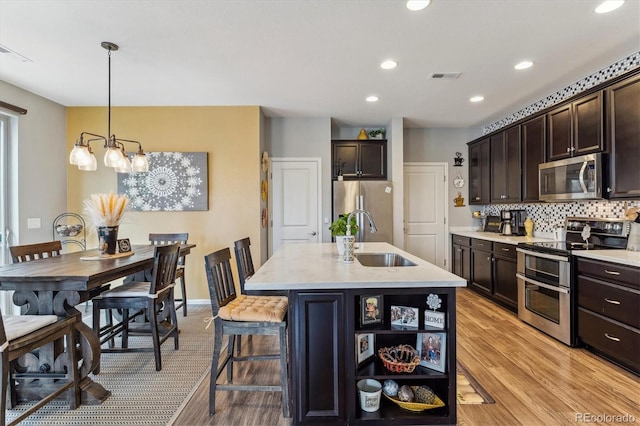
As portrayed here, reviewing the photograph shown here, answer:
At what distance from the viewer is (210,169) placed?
14.1 feet

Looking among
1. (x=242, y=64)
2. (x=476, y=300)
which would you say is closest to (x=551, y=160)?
(x=476, y=300)

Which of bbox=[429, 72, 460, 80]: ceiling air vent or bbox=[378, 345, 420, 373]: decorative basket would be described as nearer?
bbox=[378, 345, 420, 373]: decorative basket

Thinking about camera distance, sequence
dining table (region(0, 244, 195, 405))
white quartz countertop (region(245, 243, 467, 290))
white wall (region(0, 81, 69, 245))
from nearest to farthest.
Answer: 1. white quartz countertop (region(245, 243, 467, 290))
2. dining table (region(0, 244, 195, 405))
3. white wall (region(0, 81, 69, 245))

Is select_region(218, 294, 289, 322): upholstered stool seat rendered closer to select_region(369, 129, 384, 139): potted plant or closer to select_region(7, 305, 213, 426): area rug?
select_region(7, 305, 213, 426): area rug

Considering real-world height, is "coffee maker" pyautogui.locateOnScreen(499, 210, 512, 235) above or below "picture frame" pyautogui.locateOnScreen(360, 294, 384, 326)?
above

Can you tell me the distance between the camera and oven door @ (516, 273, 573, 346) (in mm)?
2898

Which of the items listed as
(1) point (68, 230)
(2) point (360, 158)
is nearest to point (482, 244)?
(2) point (360, 158)

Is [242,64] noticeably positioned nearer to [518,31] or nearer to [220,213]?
[220,213]

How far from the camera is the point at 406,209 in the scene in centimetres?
548

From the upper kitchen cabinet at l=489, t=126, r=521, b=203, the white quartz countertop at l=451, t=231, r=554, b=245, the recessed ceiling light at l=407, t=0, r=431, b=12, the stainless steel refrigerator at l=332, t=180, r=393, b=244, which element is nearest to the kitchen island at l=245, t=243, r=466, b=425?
the recessed ceiling light at l=407, t=0, r=431, b=12

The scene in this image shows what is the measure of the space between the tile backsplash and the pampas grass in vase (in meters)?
4.61

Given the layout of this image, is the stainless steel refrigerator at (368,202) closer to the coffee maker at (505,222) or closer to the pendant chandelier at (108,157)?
the coffee maker at (505,222)

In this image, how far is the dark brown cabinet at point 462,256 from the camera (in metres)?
4.86

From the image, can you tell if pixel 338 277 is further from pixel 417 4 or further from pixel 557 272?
pixel 557 272
